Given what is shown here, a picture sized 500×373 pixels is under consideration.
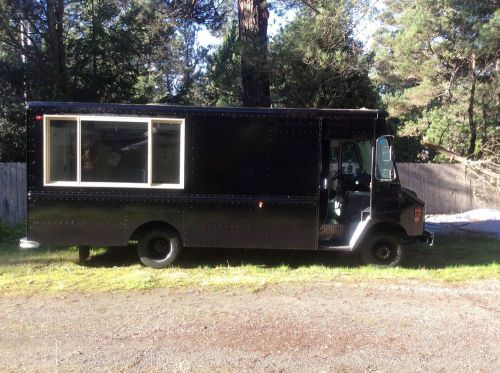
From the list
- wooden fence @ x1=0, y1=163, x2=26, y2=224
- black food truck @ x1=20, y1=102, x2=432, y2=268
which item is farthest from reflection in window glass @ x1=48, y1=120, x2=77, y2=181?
wooden fence @ x1=0, y1=163, x2=26, y2=224

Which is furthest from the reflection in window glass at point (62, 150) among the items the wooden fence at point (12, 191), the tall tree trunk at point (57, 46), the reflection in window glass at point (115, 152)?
the tall tree trunk at point (57, 46)

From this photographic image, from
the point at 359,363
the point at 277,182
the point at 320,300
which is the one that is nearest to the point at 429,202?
the point at 277,182

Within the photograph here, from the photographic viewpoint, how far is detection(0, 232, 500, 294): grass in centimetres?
707

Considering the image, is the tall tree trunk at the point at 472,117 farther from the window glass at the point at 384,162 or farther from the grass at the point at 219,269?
the window glass at the point at 384,162

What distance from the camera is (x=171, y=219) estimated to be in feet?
25.4

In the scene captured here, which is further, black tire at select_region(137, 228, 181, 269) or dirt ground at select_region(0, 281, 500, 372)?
black tire at select_region(137, 228, 181, 269)

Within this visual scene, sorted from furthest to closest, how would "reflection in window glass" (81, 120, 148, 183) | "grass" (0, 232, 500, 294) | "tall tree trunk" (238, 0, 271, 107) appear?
1. "tall tree trunk" (238, 0, 271, 107)
2. "reflection in window glass" (81, 120, 148, 183)
3. "grass" (0, 232, 500, 294)

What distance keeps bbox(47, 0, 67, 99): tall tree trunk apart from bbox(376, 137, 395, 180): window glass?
10.3m

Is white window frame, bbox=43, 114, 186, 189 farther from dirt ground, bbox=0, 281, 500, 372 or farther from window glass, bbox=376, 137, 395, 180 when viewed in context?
window glass, bbox=376, 137, 395, 180

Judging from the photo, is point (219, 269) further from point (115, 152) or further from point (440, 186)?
point (440, 186)

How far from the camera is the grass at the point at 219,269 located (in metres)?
7.07

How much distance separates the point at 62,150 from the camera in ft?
25.2

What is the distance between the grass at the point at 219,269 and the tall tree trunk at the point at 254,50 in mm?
5314

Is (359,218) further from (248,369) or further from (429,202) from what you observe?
(429,202)
